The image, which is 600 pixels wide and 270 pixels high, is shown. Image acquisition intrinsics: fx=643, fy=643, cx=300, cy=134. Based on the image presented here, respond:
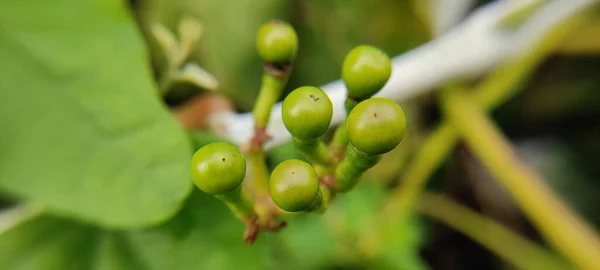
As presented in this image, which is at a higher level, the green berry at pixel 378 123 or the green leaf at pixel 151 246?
the green berry at pixel 378 123

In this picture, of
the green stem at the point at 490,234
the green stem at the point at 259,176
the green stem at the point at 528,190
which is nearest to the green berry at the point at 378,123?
the green stem at the point at 259,176

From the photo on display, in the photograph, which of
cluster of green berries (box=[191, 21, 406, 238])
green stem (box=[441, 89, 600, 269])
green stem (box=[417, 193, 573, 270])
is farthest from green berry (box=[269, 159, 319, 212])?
green stem (box=[417, 193, 573, 270])

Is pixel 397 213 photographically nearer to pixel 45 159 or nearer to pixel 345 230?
pixel 345 230

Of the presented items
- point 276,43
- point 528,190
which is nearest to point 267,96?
point 276,43

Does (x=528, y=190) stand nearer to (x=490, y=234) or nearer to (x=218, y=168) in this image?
(x=490, y=234)

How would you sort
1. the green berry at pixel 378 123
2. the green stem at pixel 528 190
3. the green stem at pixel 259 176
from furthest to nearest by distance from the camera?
the green stem at pixel 528 190
the green stem at pixel 259 176
the green berry at pixel 378 123

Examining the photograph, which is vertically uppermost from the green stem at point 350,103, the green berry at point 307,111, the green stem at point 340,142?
the green stem at point 350,103

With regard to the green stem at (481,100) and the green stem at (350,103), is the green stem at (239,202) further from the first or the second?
the green stem at (481,100)
